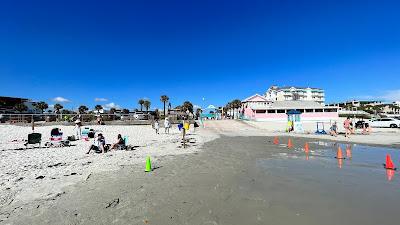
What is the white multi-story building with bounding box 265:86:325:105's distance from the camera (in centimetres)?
14075

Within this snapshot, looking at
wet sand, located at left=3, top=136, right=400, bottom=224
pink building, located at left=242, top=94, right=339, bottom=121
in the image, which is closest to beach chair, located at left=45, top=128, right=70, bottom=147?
wet sand, located at left=3, top=136, right=400, bottom=224

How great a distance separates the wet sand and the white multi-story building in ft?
420

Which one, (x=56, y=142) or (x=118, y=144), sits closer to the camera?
(x=118, y=144)

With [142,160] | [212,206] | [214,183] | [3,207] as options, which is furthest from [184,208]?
[142,160]

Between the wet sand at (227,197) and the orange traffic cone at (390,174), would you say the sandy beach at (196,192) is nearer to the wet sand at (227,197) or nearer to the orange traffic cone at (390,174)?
the wet sand at (227,197)

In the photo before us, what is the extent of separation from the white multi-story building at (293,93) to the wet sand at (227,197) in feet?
420

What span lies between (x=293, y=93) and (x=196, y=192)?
466ft

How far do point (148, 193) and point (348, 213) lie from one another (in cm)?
503

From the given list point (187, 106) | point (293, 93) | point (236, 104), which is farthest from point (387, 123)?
point (293, 93)

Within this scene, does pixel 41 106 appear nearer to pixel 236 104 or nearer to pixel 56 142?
pixel 236 104

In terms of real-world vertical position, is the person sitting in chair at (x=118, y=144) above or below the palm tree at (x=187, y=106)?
below

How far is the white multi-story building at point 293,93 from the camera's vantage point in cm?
14075

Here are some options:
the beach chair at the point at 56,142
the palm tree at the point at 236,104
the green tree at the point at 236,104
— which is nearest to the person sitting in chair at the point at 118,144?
the beach chair at the point at 56,142

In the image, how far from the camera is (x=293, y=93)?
141125 mm
